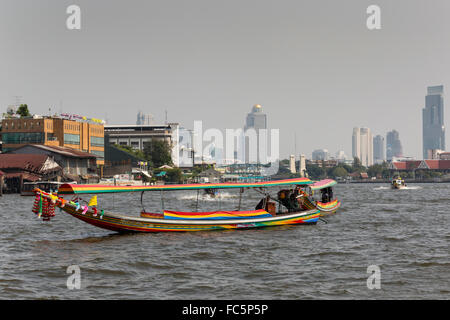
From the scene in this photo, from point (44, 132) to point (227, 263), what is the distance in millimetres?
87949

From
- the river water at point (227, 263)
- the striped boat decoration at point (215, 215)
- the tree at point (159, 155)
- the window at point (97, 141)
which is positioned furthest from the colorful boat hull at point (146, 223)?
the tree at point (159, 155)

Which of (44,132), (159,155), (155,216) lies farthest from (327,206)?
(159,155)

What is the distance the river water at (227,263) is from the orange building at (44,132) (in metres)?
71.7

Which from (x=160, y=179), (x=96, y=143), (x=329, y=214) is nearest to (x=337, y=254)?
(x=329, y=214)

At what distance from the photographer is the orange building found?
337ft

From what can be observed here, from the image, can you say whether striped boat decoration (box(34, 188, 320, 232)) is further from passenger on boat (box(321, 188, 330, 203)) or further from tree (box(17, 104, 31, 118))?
tree (box(17, 104, 31, 118))

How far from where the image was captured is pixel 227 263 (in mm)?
22109

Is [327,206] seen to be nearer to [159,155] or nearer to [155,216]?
[155,216]

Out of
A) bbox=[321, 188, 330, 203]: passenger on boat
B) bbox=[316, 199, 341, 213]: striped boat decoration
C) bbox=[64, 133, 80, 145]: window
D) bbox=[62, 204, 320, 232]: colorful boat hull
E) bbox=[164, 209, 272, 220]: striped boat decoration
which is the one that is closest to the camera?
bbox=[62, 204, 320, 232]: colorful boat hull

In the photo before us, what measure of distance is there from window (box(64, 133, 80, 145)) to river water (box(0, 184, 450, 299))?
76468 mm

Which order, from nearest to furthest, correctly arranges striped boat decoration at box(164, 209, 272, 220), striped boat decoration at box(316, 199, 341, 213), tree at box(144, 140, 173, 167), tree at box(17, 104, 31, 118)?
striped boat decoration at box(164, 209, 272, 220) < striped boat decoration at box(316, 199, 341, 213) < tree at box(17, 104, 31, 118) < tree at box(144, 140, 173, 167)

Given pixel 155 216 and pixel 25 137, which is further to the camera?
pixel 25 137

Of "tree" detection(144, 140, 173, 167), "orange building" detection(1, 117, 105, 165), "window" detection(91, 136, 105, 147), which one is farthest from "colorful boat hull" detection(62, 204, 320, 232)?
"tree" detection(144, 140, 173, 167)
